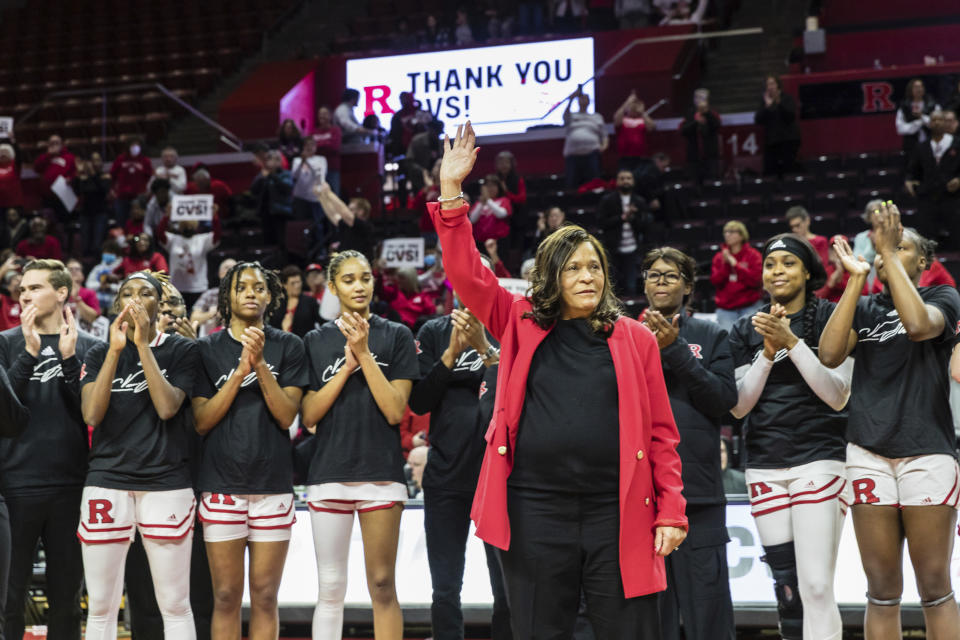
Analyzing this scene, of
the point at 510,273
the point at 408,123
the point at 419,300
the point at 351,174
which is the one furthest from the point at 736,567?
the point at 351,174

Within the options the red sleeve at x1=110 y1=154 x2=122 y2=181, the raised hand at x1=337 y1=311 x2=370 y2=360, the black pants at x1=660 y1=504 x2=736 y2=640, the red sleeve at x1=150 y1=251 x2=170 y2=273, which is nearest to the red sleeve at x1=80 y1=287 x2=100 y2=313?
the red sleeve at x1=150 y1=251 x2=170 y2=273

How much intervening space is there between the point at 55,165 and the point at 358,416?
10950mm

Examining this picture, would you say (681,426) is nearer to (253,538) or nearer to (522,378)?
(522,378)

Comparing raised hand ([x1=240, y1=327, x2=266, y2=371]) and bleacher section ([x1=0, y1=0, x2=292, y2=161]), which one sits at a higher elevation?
bleacher section ([x1=0, y1=0, x2=292, y2=161])

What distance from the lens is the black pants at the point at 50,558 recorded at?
4.77 meters

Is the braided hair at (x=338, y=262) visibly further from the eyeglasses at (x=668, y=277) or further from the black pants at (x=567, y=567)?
the black pants at (x=567, y=567)

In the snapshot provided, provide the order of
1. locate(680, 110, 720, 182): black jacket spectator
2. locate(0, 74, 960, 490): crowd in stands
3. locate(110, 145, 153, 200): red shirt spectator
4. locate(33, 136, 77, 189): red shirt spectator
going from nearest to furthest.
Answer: locate(0, 74, 960, 490): crowd in stands, locate(680, 110, 720, 182): black jacket spectator, locate(110, 145, 153, 200): red shirt spectator, locate(33, 136, 77, 189): red shirt spectator

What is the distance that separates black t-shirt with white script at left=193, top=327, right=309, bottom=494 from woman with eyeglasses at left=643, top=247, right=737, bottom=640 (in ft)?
5.36

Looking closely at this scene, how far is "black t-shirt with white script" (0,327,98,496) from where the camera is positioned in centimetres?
479

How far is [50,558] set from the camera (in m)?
4.82

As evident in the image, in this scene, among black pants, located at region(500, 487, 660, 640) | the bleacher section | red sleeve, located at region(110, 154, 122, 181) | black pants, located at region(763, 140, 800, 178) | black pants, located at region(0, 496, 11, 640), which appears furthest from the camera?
the bleacher section

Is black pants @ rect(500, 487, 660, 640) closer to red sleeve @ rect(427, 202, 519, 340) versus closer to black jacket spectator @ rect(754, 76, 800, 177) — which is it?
red sleeve @ rect(427, 202, 519, 340)

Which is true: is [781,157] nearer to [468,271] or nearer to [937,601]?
[937,601]

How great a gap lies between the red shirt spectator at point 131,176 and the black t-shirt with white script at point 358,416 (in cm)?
967
